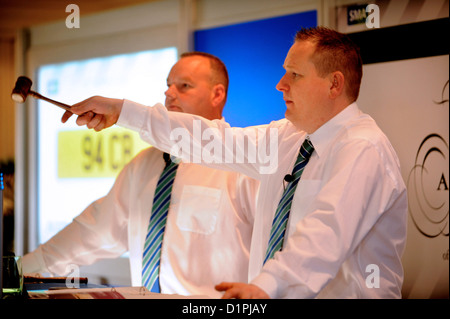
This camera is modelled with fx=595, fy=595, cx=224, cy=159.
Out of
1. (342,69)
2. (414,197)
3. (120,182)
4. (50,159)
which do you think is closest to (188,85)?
(120,182)

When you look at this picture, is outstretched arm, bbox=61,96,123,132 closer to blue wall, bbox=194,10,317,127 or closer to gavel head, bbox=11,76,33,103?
gavel head, bbox=11,76,33,103

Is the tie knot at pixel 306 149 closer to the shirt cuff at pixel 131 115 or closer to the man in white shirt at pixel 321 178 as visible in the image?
the man in white shirt at pixel 321 178

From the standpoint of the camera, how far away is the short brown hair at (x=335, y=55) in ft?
6.18

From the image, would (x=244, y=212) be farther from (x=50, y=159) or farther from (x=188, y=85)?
(x=50, y=159)

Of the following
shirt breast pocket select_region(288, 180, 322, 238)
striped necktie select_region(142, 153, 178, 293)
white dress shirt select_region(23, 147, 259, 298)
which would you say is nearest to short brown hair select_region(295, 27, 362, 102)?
shirt breast pocket select_region(288, 180, 322, 238)

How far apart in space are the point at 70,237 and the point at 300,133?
1145mm

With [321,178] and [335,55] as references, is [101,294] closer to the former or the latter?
[321,178]

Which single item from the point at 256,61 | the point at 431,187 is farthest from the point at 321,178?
the point at 256,61

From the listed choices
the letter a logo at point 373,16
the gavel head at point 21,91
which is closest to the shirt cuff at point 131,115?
the gavel head at point 21,91

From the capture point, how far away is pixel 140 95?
3.80m

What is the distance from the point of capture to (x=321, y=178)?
1.77m

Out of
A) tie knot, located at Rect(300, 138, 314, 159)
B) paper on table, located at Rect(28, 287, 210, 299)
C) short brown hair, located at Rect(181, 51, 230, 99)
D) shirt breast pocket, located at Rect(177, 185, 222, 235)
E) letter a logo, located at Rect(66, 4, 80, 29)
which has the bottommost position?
paper on table, located at Rect(28, 287, 210, 299)

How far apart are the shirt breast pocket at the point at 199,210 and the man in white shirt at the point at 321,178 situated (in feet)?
0.88

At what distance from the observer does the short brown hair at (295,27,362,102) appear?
1884 millimetres
